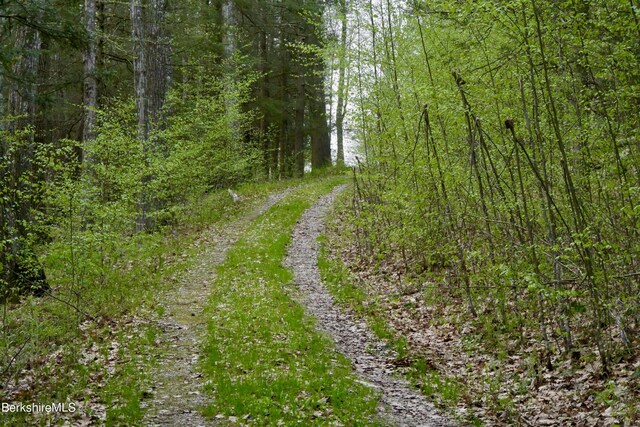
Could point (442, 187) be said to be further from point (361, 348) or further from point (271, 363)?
point (271, 363)

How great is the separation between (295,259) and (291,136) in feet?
64.4

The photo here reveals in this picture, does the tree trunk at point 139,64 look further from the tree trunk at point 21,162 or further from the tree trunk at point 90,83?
the tree trunk at point 21,162

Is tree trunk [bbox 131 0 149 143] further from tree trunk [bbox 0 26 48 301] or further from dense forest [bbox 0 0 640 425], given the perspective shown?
tree trunk [bbox 0 26 48 301]

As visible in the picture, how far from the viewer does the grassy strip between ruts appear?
20.5 feet

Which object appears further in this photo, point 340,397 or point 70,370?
point 70,370

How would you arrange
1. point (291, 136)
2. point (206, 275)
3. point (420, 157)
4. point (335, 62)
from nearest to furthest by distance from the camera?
point (420, 157) < point (206, 275) < point (335, 62) < point (291, 136)

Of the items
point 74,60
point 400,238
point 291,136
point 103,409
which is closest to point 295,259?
point 400,238

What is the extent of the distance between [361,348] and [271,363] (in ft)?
5.52

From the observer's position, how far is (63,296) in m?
10.3

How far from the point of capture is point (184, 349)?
845 cm

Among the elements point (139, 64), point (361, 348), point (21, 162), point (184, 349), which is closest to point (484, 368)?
point (361, 348)

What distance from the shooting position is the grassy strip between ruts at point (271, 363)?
6.23m

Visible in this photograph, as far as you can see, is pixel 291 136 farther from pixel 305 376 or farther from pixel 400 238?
pixel 305 376

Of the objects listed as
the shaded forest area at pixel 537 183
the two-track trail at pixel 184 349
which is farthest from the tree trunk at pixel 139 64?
the shaded forest area at pixel 537 183
